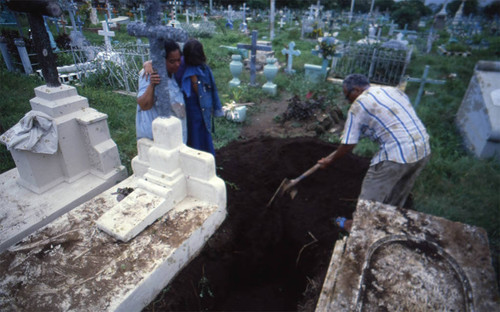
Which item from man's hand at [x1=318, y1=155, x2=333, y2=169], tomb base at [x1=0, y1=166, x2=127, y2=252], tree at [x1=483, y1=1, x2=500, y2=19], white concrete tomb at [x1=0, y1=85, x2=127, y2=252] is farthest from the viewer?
tree at [x1=483, y1=1, x2=500, y2=19]

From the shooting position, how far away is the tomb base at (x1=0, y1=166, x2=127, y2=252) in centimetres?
238

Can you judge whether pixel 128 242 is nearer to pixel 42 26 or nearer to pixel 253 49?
pixel 42 26

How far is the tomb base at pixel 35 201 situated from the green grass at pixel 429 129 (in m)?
0.87

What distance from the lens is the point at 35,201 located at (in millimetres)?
2717

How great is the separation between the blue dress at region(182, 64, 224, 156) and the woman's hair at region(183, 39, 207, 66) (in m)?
0.07

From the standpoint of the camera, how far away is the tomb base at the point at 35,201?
238 cm

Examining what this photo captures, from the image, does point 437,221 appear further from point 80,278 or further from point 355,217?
point 80,278

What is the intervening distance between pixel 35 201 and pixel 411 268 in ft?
10.6

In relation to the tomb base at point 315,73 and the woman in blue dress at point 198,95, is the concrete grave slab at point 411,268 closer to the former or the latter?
the woman in blue dress at point 198,95

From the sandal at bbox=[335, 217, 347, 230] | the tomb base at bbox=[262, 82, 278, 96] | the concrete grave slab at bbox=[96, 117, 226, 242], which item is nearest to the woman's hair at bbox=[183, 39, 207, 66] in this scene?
the concrete grave slab at bbox=[96, 117, 226, 242]

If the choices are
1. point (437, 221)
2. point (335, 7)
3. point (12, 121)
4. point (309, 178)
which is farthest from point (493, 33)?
point (12, 121)

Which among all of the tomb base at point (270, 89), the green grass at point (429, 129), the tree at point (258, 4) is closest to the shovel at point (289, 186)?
the green grass at point (429, 129)

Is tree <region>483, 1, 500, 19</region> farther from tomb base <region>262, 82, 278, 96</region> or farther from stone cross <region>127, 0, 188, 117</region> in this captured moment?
stone cross <region>127, 0, 188, 117</region>

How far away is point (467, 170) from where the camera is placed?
4.30 meters
